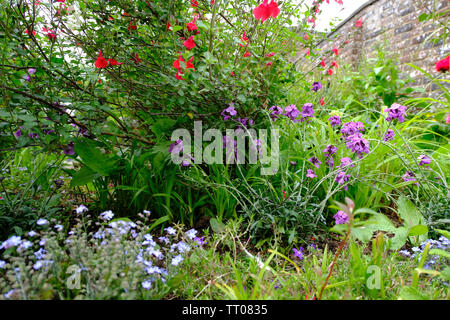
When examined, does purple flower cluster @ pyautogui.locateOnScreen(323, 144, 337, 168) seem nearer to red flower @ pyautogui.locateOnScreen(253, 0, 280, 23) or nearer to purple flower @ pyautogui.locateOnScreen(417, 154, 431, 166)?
purple flower @ pyautogui.locateOnScreen(417, 154, 431, 166)

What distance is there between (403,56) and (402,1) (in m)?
1.02

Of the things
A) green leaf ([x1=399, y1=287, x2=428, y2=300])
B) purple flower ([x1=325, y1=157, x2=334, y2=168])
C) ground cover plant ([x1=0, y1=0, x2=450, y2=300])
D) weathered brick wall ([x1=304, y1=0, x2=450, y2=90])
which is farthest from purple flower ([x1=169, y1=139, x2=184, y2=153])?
weathered brick wall ([x1=304, y1=0, x2=450, y2=90])

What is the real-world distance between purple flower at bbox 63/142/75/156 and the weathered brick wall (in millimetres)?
3598

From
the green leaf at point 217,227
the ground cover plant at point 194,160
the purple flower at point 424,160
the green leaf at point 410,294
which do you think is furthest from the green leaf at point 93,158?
the purple flower at point 424,160

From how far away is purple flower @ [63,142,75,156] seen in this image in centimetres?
155

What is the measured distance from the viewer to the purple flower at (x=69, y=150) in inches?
60.9

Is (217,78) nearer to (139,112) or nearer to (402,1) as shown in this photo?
(139,112)

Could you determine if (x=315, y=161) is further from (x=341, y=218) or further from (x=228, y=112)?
(x=228, y=112)

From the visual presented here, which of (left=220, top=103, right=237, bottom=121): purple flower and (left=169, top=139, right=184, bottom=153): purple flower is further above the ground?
(left=220, top=103, right=237, bottom=121): purple flower

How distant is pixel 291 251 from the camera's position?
5.08 feet

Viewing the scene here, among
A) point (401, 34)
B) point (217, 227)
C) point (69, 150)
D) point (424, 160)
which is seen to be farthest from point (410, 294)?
point (401, 34)

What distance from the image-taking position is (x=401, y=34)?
17.3 ft

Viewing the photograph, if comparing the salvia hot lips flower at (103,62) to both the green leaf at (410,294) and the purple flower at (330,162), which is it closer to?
the purple flower at (330,162)
